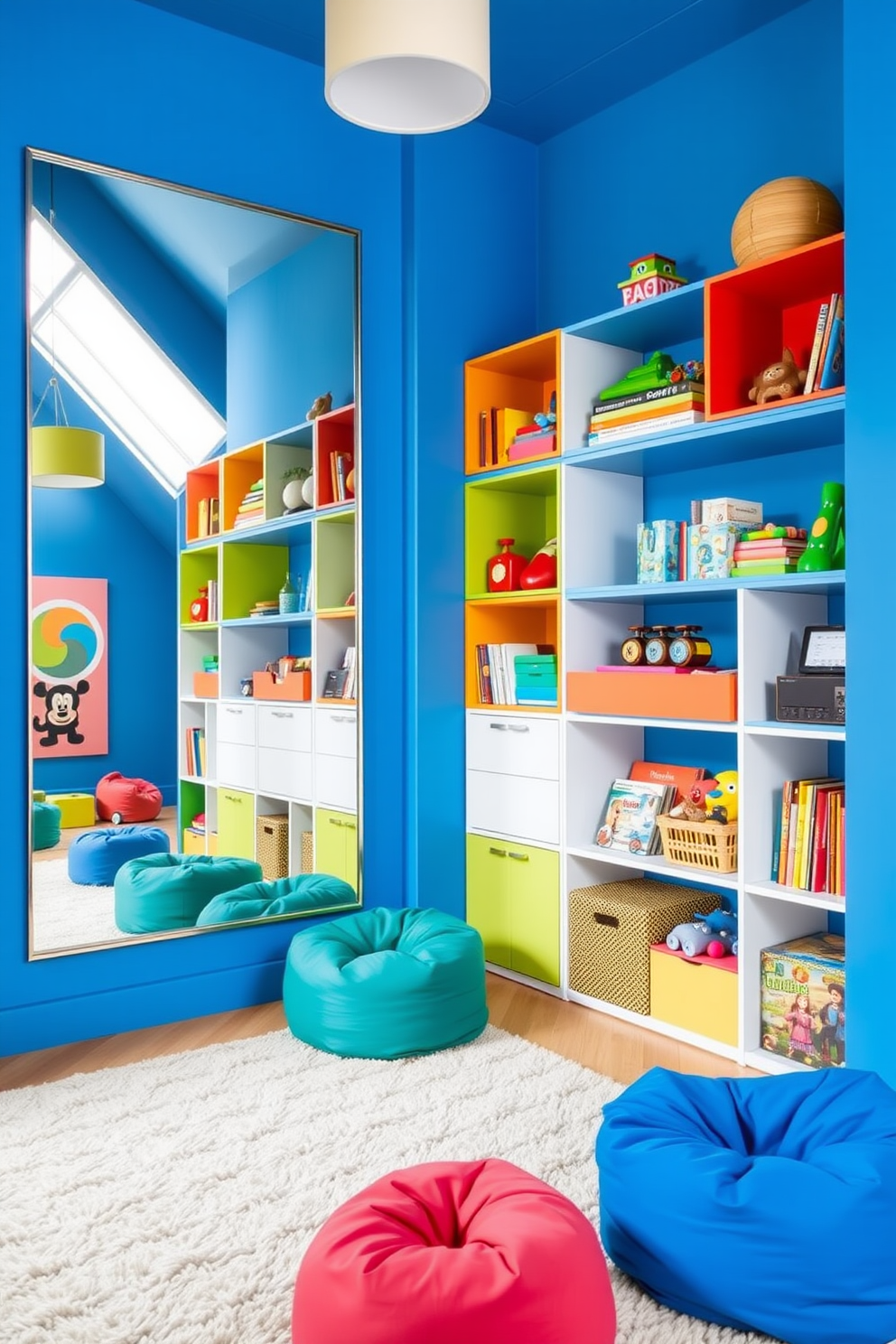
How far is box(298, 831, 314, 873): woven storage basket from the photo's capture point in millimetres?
3383

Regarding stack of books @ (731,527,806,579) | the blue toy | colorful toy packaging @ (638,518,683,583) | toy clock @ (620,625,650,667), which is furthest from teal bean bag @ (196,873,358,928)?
stack of books @ (731,527,806,579)

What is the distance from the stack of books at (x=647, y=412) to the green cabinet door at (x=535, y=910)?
51.4 inches

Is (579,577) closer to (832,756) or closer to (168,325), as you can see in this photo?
(832,756)

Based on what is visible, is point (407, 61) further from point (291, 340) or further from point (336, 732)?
point (336, 732)

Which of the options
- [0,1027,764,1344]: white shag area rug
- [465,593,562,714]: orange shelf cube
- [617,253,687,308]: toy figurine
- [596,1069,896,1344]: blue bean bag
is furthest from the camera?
[465,593,562,714]: orange shelf cube

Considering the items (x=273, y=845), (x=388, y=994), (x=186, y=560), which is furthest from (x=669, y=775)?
(x=186, y=560)

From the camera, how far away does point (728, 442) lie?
2951mm

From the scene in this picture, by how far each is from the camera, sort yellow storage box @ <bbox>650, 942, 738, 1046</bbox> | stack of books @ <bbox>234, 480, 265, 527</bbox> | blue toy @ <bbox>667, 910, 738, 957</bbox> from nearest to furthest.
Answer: yellow storage box @ <bbox>650, 942, 738, 1046</bbox>
blue toy @ <bbox>667, 910, 738, 957</bbox>
stack of books @ <bbox>234, 480, 265, 527</bbox>

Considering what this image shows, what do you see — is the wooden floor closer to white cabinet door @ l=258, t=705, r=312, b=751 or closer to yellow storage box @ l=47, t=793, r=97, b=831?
yellow storage box @ l=47, t=793, r=97, b=831

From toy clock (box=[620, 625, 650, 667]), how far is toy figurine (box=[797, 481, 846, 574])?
663mm

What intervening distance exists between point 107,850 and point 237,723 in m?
0.53

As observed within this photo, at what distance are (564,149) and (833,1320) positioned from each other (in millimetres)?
3612

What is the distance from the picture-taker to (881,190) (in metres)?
2.37

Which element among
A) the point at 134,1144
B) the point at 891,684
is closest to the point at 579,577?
the point at 891,684
